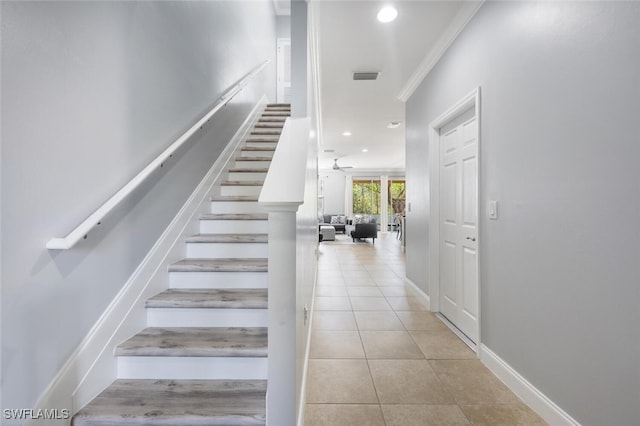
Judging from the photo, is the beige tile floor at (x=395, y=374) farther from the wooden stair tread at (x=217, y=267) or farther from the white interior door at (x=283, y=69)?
the white interior door at (x=283, y=69)

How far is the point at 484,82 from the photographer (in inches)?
83.0

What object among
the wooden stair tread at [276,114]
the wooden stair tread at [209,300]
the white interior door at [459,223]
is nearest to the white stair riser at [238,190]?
the wooden stair tread at [209,300]

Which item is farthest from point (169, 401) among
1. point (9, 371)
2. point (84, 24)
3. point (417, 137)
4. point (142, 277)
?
point (417, 137)

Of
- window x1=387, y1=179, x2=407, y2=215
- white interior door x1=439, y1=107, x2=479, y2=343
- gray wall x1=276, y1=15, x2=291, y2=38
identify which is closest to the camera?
white interior door x1=439, y1=107, x2=479, y2=343

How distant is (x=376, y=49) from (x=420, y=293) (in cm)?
274

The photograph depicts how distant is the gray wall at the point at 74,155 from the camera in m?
1.05

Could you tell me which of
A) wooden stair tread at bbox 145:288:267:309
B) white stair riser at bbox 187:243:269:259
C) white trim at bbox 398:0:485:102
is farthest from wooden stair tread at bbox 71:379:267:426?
white trim at bbox 398:0:485:102

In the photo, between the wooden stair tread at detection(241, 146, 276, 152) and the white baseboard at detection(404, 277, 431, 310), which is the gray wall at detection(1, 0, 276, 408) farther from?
the white baseboard at detection(404, 277, 431, 310)

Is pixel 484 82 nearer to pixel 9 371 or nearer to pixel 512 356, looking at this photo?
pixel 512 356

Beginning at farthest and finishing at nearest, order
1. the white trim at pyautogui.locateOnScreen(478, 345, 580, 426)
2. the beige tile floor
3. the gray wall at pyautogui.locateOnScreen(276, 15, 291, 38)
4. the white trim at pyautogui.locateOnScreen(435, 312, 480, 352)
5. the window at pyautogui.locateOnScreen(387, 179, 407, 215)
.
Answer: the window at pyautogui.locateOnScreen(387, 179, 407, 215), the gray wall at pyautogui.locateOnScreen(276, 15, 291, 38), the white trim at pyautogui.locateOnScreen(435, 312, 480, 352), the beige tile floor, the white trim at pyautogui.locateOnScreen(478, 345, 580, 426)

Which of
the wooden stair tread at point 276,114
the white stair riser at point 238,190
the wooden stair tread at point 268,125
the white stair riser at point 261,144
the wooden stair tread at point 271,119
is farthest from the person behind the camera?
the wooden stair tread at point 276,114

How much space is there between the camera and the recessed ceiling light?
2.34 meters

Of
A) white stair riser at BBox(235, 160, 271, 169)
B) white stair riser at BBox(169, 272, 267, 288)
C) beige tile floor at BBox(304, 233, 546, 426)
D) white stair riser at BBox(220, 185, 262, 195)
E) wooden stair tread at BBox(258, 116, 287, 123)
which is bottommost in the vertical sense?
beige tile floor at BBox(304, 233, 546, 426)

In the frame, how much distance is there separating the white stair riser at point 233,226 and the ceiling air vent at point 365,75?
7.54 feet
